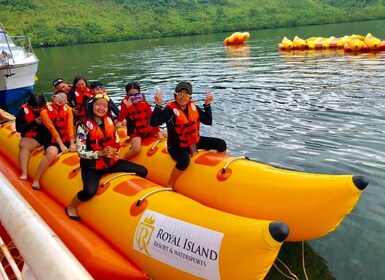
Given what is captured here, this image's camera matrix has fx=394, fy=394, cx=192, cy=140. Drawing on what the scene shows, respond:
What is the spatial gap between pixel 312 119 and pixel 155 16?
53890 mm

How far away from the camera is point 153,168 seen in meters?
5.50

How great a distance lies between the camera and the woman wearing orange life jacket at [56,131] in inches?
214

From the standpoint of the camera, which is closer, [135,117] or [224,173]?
[224,173]

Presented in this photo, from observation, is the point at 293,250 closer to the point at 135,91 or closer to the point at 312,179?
the point at 312,179

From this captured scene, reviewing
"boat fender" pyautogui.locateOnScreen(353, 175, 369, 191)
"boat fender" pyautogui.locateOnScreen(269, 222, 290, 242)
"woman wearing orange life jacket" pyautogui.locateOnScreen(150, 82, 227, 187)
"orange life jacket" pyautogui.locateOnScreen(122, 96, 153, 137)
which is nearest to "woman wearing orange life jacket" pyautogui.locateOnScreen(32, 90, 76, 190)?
"orange life jacket" pyautogui.locateOnScreen(122, 96, 153, 137)

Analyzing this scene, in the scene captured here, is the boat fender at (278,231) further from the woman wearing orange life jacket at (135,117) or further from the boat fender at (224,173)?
the woman wearing orange life jacket at (135,117)

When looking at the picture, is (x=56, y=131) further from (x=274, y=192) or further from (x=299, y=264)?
(x=299, y=264)

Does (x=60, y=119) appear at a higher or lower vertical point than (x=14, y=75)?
higher

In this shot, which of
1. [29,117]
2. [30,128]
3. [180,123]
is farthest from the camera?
[30,128]

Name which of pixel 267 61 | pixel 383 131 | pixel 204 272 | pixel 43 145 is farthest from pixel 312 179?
pixel 267 61

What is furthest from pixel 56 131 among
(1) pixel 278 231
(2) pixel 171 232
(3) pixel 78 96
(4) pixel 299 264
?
(1) pixel 278 231

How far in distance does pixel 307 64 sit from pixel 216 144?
1439cm

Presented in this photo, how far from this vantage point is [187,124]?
16.2ft

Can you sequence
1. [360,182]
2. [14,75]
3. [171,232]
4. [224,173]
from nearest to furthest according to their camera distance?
1. [171,232]
2. [360,182]
3. [224,173]
4. [14,75]
